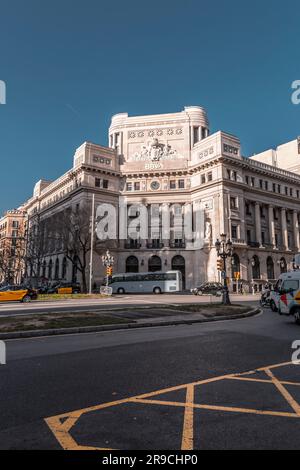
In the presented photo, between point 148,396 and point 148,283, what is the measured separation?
140ft

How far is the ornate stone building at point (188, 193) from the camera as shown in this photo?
5497 centimetres

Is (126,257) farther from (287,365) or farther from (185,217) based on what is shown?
(287,365)

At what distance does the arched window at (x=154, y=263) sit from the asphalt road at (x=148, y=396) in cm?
4971

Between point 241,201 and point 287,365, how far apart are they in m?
51.5

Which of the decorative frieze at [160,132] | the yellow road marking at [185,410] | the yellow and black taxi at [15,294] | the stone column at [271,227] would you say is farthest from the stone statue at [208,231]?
the yellow road marking at [185,410]

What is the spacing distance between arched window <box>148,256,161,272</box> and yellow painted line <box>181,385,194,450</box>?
177 feet

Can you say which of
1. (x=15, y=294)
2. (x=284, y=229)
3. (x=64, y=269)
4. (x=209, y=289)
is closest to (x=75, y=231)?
(x=15, y=294)

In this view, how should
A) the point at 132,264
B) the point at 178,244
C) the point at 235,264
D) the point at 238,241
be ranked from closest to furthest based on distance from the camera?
the point at 235,264
the point at 238,241
the point at 178,244
the point at 132,264

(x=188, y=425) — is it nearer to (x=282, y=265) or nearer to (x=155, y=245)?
(x=155, y=245)

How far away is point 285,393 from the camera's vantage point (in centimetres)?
530

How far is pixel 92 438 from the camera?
363 cm

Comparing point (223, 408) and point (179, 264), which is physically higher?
point (179, 264)

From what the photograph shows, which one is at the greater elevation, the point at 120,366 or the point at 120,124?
the point at 120,124
